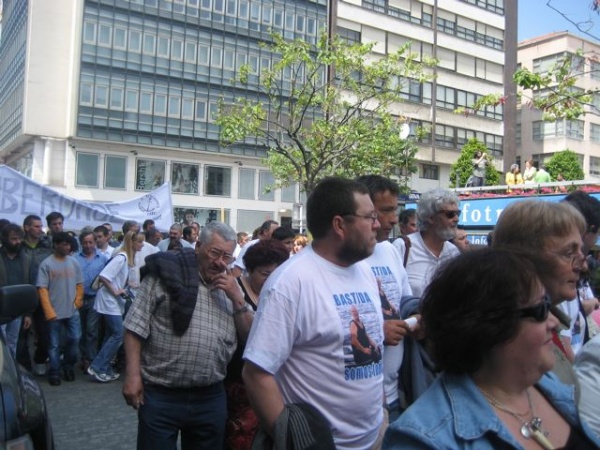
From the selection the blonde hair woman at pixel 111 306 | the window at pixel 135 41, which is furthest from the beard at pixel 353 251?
the window at pixel 135 41

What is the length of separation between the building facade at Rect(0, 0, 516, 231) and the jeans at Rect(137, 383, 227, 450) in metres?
31.5

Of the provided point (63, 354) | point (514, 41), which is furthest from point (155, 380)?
point (514, 41)

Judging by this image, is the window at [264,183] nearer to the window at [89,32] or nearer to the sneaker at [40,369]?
the window at [89,32]

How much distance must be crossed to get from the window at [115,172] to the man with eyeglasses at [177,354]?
35.3 metres

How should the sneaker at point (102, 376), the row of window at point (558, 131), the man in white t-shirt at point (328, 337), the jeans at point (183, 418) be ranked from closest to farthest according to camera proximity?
the man in white t-shirt at point (328, 337)
the jeans at point (183, 418)
the sneaker at point (102, 376)
the row of window at point (558, 131)

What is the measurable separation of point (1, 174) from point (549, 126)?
50.1 m

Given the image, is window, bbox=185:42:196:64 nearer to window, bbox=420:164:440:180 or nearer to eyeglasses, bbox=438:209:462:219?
window, bbox=420:164:440:180

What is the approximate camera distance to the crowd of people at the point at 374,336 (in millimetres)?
1652

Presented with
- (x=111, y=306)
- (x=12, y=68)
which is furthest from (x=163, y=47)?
(x=111, y=306)

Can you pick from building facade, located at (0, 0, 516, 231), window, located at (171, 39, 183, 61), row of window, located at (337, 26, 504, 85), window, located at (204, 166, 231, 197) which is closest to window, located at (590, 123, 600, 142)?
row of window, located at (337, 26, 504, 85)

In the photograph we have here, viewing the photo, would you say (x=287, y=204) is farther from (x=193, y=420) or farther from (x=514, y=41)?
(x=193, y=420)

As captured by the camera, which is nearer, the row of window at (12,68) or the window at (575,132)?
the row of window at (12,68)

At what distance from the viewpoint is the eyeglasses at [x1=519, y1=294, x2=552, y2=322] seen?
1642 millimetres

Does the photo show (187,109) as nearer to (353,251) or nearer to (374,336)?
(353,251)
